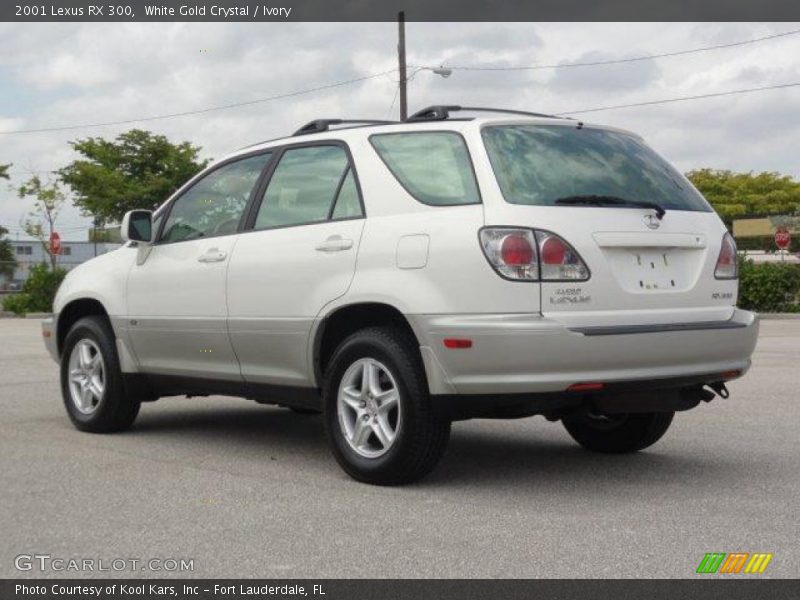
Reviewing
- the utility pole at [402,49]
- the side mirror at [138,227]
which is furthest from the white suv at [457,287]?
the utility pole at [402,49]

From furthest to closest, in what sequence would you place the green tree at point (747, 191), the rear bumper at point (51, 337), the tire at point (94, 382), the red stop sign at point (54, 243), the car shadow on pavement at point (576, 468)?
the green tree at point (747, 191)
the red stop sign at point (54, 243)
the rear bumper at point (51, 337)
the tire at point (94, 382)
the car shadow on pavement at point (576, 468)

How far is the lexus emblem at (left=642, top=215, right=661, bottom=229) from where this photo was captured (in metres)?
6.05

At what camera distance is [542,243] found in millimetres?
5688

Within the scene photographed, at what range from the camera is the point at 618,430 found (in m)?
7.12

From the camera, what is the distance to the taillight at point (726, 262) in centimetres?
633

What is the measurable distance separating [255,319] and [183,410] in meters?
3.00

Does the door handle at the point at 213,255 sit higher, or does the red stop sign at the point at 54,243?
the door handle at the point at 213,255

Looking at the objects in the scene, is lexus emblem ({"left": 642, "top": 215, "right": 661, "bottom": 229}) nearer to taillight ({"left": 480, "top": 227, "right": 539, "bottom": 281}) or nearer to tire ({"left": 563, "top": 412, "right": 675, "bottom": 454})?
taillight ({"left": 480, "top": 227, "right": 539, "bottom": 281})

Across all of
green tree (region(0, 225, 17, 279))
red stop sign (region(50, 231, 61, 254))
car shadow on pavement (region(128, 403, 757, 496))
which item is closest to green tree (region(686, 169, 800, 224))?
green tree (region(0, 225, 17, 279))

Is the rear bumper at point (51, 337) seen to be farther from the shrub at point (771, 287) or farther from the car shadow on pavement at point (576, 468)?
the shrub at point (771, 287)

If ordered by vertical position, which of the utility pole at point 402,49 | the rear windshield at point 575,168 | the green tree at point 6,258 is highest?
the utility pole at point 402,49

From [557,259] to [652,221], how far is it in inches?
26.1

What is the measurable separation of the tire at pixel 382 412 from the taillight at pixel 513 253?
0.65 metres

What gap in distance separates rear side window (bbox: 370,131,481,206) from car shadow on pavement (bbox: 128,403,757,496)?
1449mm
